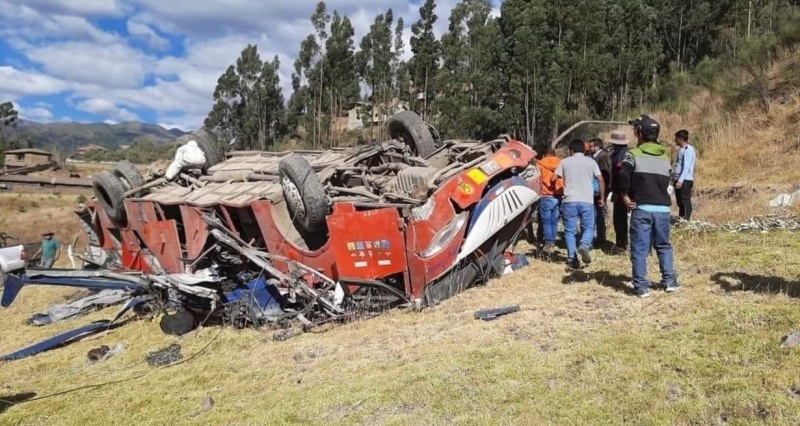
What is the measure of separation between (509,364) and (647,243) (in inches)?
69.3

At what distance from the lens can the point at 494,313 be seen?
4988 millimetres

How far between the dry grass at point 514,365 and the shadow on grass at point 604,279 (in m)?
0.04

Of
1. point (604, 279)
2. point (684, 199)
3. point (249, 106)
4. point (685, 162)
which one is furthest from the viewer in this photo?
point (249, 106)

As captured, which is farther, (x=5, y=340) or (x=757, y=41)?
(x=757, y=41)

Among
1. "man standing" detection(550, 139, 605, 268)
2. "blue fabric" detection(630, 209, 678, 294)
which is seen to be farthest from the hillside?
"blue fabric" detection(630, 209, 678, 294)

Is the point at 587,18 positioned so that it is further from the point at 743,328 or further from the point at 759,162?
the point at 743,328

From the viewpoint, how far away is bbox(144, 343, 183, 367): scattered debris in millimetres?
5418

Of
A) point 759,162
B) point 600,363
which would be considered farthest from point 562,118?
point 600,363

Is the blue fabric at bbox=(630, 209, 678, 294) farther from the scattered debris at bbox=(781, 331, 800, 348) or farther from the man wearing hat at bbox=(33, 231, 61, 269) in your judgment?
the man wearing hat at bbox=(33, 231, 61, 269)

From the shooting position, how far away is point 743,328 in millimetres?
3770

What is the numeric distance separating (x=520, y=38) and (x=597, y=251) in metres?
15.8

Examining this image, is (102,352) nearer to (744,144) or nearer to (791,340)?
(791,340)

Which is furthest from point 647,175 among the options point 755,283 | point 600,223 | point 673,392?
point 600,223

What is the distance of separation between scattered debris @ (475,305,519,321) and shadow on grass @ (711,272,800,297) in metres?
1.72
